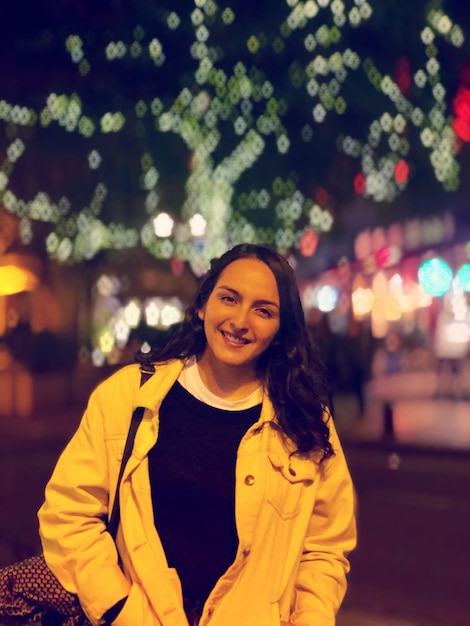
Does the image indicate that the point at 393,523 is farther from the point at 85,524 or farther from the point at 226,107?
the point at 226,107

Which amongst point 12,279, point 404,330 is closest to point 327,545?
point 12,279

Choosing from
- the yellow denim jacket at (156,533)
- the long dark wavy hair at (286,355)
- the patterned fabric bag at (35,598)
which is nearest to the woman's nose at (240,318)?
the long dark wavy hair at (286,355)

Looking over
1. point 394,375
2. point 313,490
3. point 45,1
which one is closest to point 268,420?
point 313,490

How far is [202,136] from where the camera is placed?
68.3ft

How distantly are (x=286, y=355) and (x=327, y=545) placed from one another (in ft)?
1.89

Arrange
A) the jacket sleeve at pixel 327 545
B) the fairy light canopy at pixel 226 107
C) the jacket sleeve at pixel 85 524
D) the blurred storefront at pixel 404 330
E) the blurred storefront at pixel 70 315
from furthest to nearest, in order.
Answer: the fairy light canopy at pixel 226 107 < the blurred storefront at pixel 70 315 < the blurred storefront at pixel 404 330 < the jacket sleeve at pixel 327 545 < the jacket sleeve at pixel 85 524

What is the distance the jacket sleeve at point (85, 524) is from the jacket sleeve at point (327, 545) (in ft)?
1.64

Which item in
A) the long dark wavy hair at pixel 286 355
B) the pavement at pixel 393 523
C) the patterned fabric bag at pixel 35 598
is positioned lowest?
the pavement at pixel 393 523

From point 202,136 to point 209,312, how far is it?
19.1 m

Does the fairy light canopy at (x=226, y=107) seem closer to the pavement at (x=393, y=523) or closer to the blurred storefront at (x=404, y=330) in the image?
the blurred storefront at (x=404, y=330)

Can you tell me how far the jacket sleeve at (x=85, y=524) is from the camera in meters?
2.05

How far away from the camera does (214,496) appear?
2.11 metres

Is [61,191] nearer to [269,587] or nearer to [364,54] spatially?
[364,54]

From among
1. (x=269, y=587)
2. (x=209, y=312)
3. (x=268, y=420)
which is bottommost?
(x=269, y=587)
